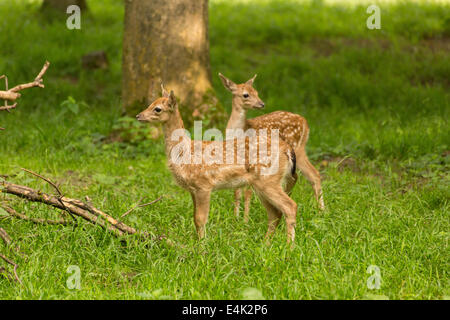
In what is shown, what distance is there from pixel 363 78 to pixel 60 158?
18.9 ft

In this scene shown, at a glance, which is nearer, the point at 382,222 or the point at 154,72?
the point at 382,222

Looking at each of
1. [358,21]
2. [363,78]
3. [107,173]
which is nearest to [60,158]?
[107,173]

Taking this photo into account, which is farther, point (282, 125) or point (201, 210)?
point (282, 125)

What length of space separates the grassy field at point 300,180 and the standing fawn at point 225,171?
23 cm

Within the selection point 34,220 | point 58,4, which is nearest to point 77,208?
point 34,220

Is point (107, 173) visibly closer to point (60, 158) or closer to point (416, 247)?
point (60, 158)

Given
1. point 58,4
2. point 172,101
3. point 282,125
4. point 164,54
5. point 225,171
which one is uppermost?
point 58,4

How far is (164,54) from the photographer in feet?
28.6

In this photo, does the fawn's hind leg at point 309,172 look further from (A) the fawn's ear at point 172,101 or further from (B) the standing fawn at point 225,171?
(A) the fawn's ear at point 172,101

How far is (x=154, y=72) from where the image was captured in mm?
8734

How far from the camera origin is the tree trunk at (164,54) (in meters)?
8.71

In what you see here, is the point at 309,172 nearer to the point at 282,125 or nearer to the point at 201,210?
the point at 282,125

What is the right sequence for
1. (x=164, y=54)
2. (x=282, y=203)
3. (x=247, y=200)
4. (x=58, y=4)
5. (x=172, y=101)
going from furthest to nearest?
(x=58, y=4)
(x=164, y=54)
(x=247, y=200)
(x=172, y=101)
(x=282, y=203)

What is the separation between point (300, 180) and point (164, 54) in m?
2.80
